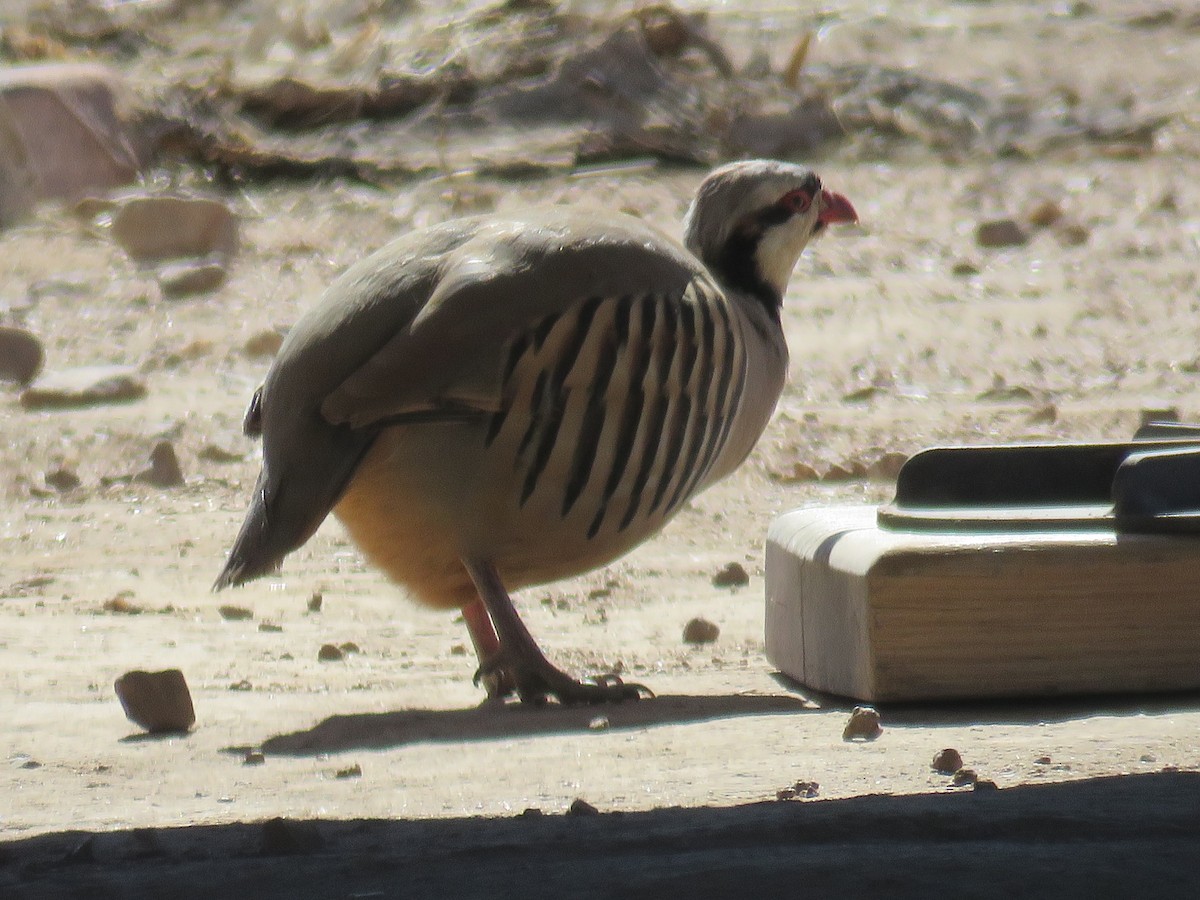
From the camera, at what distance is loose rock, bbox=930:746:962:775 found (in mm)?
2881

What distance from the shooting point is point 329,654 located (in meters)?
4.35

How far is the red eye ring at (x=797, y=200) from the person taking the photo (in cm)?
487

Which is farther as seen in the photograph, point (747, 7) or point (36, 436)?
point (747, 7)

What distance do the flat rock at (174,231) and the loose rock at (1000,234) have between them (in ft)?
10.2

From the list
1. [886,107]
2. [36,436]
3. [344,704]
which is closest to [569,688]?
[344,704]

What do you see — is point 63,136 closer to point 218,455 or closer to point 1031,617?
point 218,455

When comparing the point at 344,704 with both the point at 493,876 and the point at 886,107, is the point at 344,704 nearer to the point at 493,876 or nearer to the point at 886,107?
the point at 493,876

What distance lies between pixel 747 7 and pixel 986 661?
7994 millimetres

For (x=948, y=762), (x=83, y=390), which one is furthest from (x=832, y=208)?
(x=83, y=390)

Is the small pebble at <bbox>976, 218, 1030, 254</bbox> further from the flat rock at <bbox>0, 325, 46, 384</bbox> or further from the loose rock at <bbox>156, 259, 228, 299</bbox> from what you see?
the flat rock at <bbox>0, 325, 46, 384</bbox>

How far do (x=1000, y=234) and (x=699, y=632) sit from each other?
14.7ft

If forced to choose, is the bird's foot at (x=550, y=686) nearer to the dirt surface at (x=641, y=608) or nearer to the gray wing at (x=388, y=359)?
the dirt surface at (x=641, y=608)

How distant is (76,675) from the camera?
161 inches

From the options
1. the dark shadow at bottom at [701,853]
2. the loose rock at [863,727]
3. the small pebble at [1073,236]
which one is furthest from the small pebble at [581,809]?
the small pebble at [1073,236]
